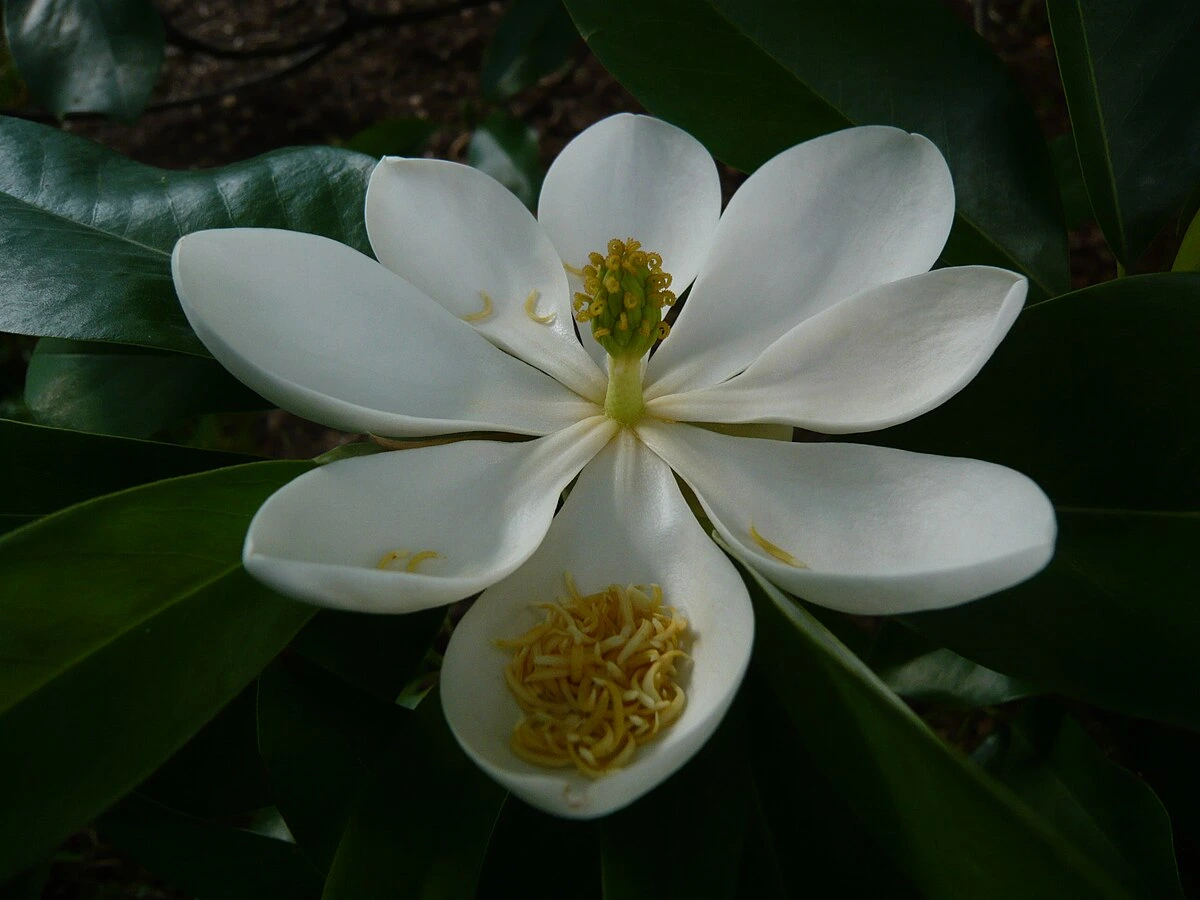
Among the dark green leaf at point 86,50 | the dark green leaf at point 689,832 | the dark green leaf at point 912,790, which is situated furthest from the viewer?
the dark green leaf at point 86,50

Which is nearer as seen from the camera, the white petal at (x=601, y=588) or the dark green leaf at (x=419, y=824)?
the white petal at (x=601, y=588)

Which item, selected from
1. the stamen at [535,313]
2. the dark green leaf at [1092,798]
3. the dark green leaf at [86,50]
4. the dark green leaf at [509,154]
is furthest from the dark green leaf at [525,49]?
the dark green leaf at [1092,798]

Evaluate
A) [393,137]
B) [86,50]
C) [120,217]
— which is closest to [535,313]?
[120,217]

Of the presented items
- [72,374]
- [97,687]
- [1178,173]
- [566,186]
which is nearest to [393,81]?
[72,374]

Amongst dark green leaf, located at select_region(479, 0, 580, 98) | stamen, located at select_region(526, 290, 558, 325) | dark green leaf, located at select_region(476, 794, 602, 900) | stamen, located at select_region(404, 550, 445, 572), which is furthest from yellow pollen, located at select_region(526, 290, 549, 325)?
dark green leaf, located at select_region(479, 0, 580, 98)

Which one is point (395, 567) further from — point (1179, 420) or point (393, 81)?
point (393, 81)

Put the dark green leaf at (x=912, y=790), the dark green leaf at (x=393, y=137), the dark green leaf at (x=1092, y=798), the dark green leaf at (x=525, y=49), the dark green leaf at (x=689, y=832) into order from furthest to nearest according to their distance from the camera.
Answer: the dark green leaf at (x=525, y=49) → the dark green leaf at (x=393, y=137) → the dark green leaf at (x=1092, y=798) → the dark green leaf at (x=689, y=832) → the dark green leaf at (x=912, y=790)

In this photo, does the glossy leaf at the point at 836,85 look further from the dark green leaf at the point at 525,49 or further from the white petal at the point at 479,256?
the dark green leaf at the point at 525,49
